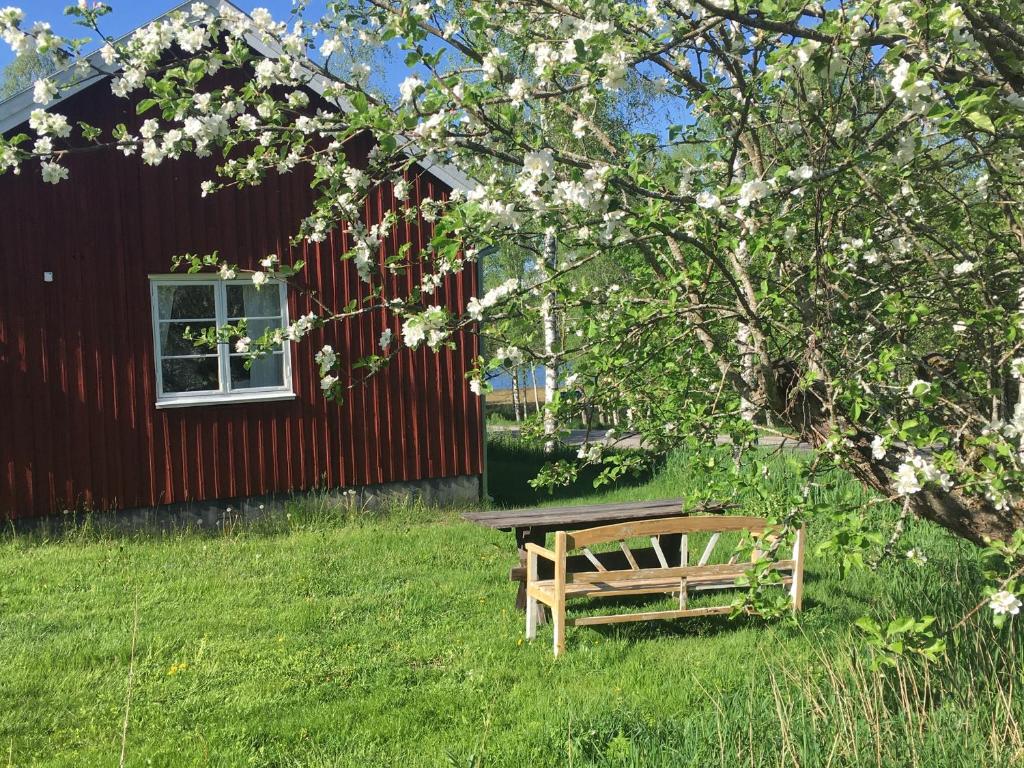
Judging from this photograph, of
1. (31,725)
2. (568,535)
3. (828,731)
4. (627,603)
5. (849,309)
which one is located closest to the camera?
(828,731)

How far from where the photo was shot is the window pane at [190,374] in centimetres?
930

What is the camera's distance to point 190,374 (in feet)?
30.9

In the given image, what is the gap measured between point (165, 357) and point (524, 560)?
15.9ft

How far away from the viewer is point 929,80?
2367mm

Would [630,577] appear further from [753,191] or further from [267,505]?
[267,505]

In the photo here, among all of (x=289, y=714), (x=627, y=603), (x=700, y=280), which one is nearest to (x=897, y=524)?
(x=700, y=280)

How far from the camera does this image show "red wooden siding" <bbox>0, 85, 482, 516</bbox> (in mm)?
8539

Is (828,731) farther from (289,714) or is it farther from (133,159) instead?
(133,159)

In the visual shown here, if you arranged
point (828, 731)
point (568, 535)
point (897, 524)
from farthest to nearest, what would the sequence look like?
point (568, 535) < point (828, 731) < point (897, 524)

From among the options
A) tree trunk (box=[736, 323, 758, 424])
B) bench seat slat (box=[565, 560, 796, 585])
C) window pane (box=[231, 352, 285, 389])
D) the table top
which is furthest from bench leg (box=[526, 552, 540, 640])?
window pane (box=[231, 352, 285, 389])

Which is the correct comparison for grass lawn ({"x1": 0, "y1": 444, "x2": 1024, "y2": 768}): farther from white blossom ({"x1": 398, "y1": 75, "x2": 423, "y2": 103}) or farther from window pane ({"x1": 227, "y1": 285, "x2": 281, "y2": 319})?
window pane ({"x1": 227, "y1": 285, "x2": 281, "y2": 319})

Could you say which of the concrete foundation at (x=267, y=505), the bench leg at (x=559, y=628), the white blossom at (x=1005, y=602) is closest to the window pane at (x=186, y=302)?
the concrete foundation at (x=267, y=505)

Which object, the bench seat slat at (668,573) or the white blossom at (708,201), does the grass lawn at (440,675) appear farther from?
the white blossom at (708,201)

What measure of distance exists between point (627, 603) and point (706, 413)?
2.87m
